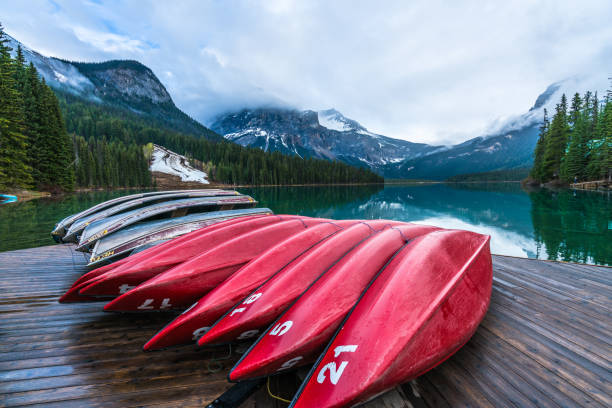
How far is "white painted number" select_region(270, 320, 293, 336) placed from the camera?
6.59 ft

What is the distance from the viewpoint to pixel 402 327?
1.90 m

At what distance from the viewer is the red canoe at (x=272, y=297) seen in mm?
2154

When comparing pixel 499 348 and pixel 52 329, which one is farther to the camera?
pixel 52 329

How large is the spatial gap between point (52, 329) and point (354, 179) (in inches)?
3656

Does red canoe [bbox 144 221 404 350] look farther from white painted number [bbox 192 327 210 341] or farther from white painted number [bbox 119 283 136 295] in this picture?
white painted number [bbox 119 283 136 295]

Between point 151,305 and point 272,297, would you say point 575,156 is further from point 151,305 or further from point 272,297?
point 151,305

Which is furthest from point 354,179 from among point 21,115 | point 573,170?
point 21,115

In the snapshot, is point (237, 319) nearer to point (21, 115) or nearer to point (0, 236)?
point (0, 236)

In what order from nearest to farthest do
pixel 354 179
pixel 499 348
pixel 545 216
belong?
pixel 499 348 → pixel 545 216 → pixel 354 179

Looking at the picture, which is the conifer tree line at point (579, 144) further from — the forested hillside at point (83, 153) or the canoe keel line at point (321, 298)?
the forested hillside at point (83, 153)

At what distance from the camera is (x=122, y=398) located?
1888 millimetres

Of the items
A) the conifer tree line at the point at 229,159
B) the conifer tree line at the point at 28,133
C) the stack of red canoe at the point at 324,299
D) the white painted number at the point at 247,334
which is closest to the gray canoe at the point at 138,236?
the stack of red canoe at the point at 324,299

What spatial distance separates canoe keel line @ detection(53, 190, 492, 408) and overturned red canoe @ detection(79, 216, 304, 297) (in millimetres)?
13

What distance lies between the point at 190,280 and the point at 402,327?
238 cm
